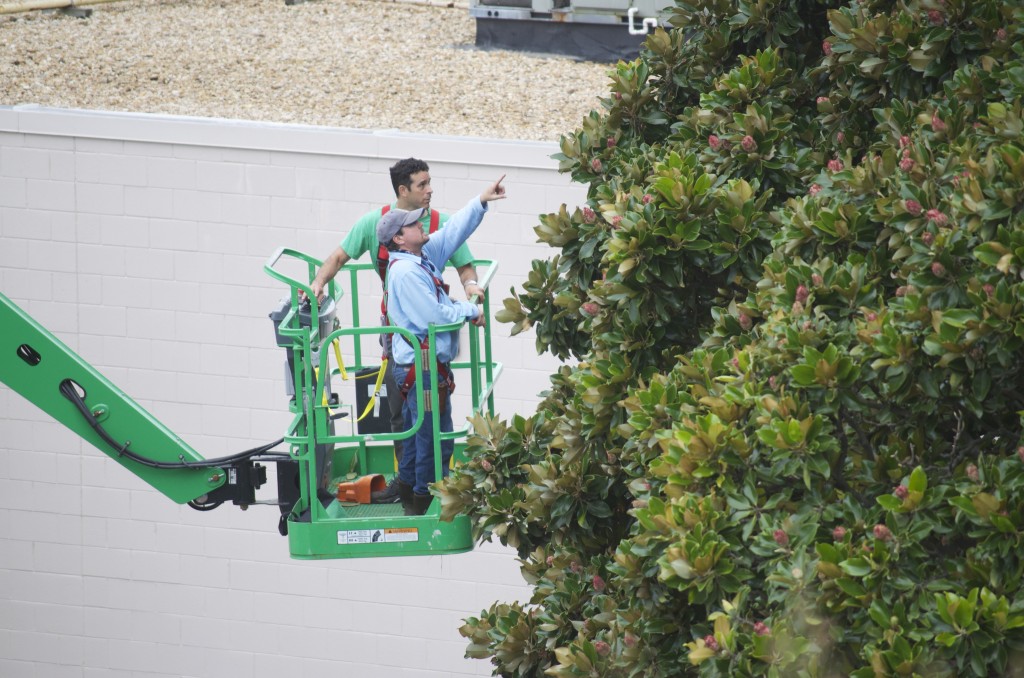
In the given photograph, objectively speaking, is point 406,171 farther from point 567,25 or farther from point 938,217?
point 567,25

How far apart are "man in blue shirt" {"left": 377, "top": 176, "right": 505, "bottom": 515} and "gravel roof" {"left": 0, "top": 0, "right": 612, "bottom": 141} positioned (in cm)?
544

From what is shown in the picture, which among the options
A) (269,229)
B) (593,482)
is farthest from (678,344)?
(269,229)

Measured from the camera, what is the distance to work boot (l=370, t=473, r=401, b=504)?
6723 mm

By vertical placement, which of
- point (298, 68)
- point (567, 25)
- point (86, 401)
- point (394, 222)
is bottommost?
point (86, 401)

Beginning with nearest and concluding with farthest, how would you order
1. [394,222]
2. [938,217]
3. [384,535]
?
1. [938,217]
2. [394,222]
3. [384,535]

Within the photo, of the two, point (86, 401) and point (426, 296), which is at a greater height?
point (426, 296)

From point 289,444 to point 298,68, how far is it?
777 cm

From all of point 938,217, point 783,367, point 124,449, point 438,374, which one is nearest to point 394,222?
point 438,374

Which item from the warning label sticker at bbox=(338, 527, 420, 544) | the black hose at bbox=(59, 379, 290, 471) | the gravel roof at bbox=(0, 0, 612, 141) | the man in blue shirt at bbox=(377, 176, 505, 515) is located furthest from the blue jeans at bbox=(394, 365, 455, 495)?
the gravel roof at bbox=(0, 0, 612, 141)

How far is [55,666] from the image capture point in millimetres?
10328

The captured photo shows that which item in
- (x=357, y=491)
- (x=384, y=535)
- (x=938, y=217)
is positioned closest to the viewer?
(x=938, y=217)

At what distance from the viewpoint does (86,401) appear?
6.58 m

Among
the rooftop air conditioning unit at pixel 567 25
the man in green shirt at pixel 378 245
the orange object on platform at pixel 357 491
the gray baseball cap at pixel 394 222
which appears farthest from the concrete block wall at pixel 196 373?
the rooftop air conditioning unit at pixel 567 25

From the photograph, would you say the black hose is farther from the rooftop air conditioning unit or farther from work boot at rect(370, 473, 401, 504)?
the rooftop air conditioning unit
